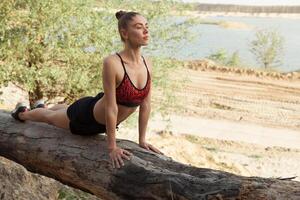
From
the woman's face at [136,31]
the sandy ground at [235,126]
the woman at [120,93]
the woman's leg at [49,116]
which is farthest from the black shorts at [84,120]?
the sandy ground at [235,126]

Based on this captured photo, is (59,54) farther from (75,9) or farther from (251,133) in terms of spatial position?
(251,133)

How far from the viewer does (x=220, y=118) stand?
2019 cm

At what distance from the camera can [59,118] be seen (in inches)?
183

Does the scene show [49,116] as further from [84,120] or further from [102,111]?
[102,111]

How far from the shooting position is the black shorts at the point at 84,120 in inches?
173

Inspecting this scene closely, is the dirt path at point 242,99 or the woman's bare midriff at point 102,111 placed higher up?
the woman's bare midriff at point 102,111

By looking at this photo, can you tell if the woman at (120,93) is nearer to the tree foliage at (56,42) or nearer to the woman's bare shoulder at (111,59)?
the woman's bare shoulder at (111,59)

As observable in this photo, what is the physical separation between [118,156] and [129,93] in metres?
0.55

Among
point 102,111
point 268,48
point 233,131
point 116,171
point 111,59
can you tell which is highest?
point 111,59

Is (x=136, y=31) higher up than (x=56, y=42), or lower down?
higher up

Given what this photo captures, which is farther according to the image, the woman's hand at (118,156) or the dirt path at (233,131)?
the dirt path at (233,131)

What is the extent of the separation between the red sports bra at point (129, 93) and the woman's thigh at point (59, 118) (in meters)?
0.53

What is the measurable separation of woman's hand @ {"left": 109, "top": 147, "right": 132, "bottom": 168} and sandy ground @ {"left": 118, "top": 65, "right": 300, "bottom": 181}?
8415mm

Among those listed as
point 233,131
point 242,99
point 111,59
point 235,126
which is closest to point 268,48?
point 242,99
